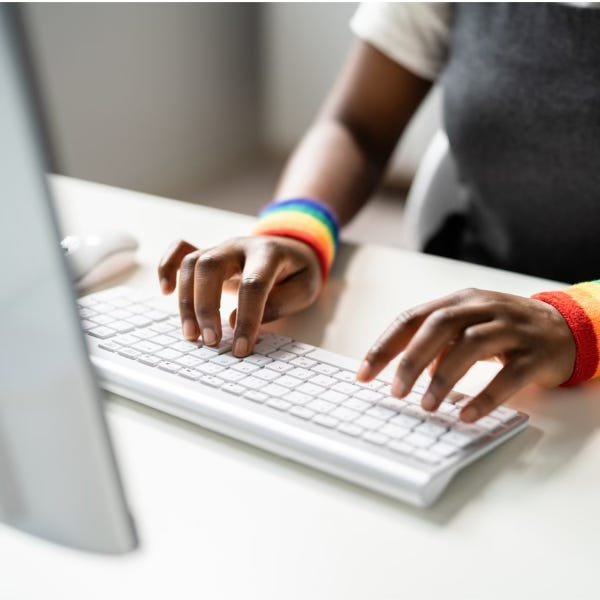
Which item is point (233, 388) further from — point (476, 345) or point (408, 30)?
point (408, 30)

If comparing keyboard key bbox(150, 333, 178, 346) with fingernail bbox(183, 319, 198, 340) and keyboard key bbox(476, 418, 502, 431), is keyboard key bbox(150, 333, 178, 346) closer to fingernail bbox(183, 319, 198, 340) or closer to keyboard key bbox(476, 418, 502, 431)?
fingernail bbox(183, 319, 198, 340)

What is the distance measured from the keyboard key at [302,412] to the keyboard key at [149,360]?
110 mm

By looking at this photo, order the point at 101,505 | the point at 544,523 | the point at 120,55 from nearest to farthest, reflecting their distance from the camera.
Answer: the point at 101,505
the point at 544,523
the point at 120,55

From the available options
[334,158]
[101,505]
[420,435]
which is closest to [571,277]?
[334,158]

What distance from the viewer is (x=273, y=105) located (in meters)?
2.51

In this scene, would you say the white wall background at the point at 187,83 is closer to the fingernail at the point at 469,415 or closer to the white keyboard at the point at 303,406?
the white keyboard at the point at 303,406

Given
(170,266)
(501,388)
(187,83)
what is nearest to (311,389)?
(501,388)

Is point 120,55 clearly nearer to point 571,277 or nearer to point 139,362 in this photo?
point 571,277

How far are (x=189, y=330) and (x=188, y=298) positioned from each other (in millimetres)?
34

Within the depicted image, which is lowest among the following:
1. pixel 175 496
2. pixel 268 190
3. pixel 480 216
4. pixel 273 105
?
pixel 268 190

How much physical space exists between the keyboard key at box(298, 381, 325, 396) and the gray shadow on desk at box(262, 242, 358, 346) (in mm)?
111

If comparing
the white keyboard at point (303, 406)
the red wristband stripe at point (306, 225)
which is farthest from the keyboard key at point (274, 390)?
the red wristband stripe at point (306, 225)

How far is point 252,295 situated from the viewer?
571 mm

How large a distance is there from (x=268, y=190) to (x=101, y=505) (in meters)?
2.18
